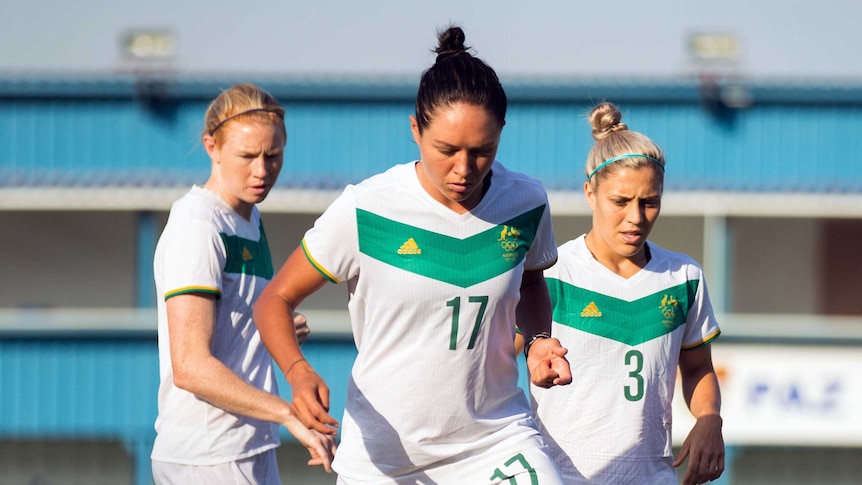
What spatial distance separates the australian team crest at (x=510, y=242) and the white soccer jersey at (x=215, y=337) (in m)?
1.12

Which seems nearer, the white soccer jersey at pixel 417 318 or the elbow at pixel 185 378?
the white soccer jersey at pixel 417 318

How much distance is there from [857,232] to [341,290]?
8.93 metres

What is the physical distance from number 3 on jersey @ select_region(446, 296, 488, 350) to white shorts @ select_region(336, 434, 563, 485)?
36cm

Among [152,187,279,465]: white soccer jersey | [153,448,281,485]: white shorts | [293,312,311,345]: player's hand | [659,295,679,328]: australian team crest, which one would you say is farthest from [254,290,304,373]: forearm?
[659,295,679,328]: australian team crest

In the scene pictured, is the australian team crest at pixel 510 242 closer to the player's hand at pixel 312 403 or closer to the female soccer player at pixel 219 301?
the player's hand at pixel 312 403

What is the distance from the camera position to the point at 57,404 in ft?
42.1

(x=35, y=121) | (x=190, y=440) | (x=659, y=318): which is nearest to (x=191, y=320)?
(x=190, y=440)

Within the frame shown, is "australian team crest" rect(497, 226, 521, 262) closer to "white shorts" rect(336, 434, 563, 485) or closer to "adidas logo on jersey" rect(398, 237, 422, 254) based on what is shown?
"adidas logo on jersey" rect(398, 237, 422, 254)

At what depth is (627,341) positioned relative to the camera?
434 cm

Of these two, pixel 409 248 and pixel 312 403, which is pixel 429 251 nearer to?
pixel 409 248

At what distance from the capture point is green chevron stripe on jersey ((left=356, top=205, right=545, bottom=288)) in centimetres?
347

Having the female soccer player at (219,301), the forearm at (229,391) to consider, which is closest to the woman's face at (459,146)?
the forearm at (229,391)

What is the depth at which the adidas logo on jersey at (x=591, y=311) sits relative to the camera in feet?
14.4

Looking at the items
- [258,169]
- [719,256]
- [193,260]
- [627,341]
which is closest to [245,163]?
[258,169]
